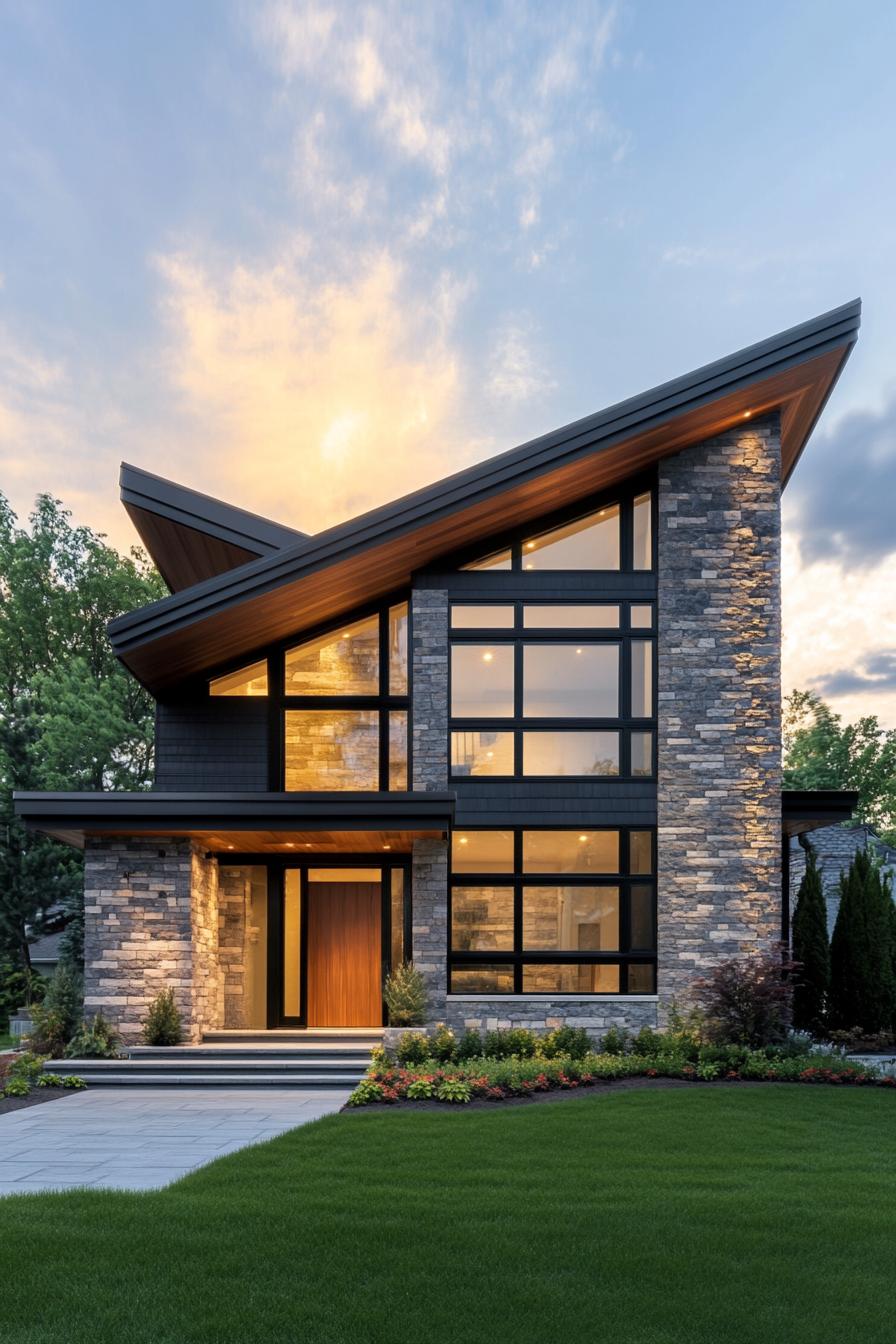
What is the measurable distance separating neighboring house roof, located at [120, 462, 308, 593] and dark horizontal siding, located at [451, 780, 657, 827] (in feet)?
14.6

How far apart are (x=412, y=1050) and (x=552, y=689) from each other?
5.00 metres

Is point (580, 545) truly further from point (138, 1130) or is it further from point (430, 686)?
point (138, 1130)

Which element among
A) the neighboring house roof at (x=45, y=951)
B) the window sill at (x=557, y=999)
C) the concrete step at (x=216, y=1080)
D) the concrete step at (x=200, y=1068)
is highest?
the window sill at (x=557, y=999)

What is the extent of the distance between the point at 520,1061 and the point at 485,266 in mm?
18626

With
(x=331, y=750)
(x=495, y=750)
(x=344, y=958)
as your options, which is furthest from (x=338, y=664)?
(x=344, y=958)

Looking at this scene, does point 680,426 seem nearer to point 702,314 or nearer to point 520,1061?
point 520,1061

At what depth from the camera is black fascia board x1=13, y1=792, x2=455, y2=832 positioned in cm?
1234

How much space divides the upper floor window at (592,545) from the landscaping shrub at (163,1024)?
6884 millimetres

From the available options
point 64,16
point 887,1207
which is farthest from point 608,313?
point 887,1207

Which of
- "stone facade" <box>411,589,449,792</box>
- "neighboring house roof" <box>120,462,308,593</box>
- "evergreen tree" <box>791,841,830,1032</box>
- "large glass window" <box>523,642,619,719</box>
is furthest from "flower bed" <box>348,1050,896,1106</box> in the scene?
"neighboring house roof" <box>120,462,308,593</box>

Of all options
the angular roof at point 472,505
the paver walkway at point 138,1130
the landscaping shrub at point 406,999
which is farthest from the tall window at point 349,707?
the paver walkway at point 138,1130

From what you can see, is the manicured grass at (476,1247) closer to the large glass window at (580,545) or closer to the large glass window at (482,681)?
the large glass window at (482,681)

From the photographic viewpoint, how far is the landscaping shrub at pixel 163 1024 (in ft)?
40.4

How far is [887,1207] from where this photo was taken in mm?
6051
